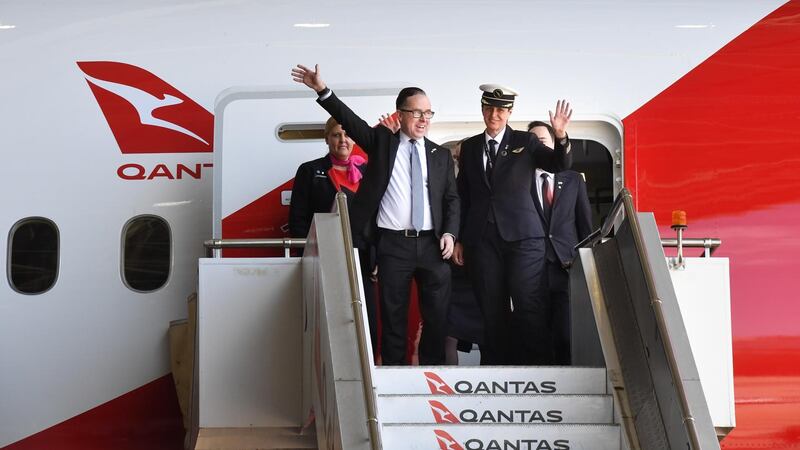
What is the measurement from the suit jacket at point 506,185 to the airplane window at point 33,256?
2929mm

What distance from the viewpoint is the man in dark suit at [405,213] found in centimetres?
796

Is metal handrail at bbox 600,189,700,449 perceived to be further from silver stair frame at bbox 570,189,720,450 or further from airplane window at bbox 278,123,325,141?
airplane window at bbox 278,123,325,141

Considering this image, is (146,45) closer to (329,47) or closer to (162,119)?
(162,119)

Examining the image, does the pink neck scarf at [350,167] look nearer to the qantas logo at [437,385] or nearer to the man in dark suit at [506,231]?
the man in dark suit at [506,231]

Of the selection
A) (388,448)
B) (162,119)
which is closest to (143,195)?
(162,119)

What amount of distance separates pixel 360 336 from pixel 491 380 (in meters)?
1.17

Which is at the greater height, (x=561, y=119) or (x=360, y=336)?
(x=561, y=119)

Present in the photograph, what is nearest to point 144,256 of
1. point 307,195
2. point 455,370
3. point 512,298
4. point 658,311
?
point 307,195

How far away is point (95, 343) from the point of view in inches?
362

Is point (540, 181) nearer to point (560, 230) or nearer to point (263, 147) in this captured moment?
point (560, 230)

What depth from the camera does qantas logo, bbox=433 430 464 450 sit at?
6895 mm

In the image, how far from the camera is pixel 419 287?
8086 millimetres

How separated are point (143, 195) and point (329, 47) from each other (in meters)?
1.66

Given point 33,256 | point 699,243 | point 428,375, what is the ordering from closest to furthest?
point 428,375 < point 699,243 < point 33,256
